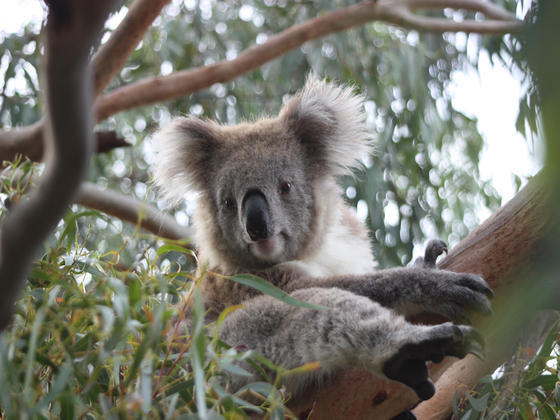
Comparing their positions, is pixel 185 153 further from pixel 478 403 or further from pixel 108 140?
pixel 478 403

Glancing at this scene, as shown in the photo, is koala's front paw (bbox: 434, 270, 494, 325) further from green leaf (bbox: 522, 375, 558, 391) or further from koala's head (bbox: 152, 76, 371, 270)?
koala's head (bbox: 152, 76, 371, 270)

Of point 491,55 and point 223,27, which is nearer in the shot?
point 491,55

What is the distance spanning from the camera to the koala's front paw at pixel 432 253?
1553mm

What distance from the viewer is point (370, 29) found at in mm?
4254

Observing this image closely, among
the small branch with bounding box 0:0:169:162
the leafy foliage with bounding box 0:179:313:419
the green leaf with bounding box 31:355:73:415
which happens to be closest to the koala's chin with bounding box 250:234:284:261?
the leafy foliage with bounding box 0:179:313:419

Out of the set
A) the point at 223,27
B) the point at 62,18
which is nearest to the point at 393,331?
the point at 62,18

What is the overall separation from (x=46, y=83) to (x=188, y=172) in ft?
6.00

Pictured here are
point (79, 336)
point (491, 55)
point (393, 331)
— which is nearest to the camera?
point (79, 336)

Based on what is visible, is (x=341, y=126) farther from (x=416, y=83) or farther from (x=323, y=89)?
(x=416, y=83)

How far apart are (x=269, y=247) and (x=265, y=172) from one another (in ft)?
1.02

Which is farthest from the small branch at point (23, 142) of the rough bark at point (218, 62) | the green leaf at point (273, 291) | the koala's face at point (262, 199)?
the green leaf at point (273, 291)

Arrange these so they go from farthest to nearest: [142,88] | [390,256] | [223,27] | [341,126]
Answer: [223,27], [390,256], [142,88], [341,126]

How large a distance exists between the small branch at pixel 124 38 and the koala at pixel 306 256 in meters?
0.73

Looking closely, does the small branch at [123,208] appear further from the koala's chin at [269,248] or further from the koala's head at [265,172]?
the koala's chin at [269,248]
